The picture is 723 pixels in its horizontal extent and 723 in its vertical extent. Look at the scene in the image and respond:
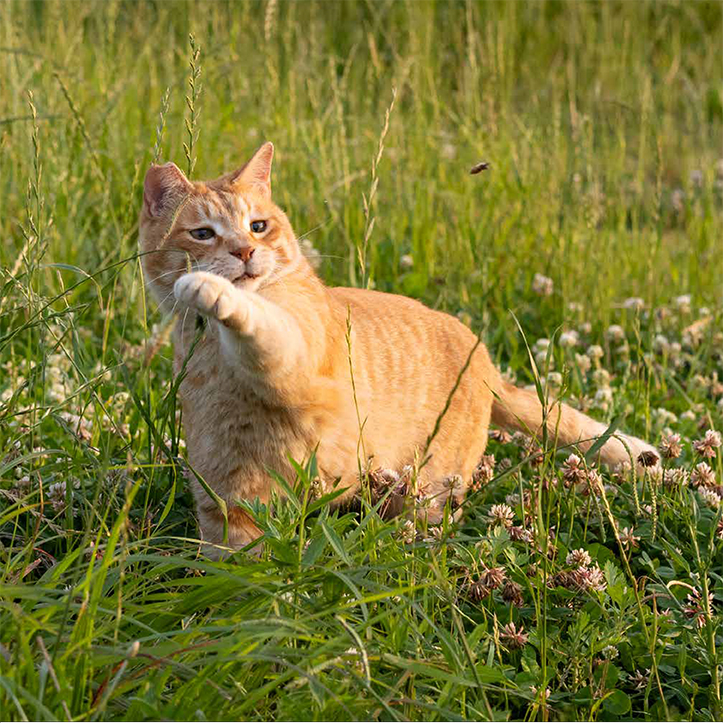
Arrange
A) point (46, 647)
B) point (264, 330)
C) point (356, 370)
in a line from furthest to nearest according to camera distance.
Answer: point (356, 370) → point (264, 330) → point (46, 647)

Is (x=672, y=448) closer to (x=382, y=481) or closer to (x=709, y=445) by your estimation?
(x=709, y=445)

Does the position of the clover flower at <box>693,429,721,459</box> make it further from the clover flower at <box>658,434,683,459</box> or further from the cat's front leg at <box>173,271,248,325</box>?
the cat's front leg at <box>173,271,248,325</box>

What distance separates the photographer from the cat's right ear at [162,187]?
2.94 m

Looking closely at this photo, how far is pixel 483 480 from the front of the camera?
2990mm

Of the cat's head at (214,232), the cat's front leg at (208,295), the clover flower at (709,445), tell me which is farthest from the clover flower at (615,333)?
the cat's front leg at (208,295)

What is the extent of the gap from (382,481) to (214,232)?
86 centimetres

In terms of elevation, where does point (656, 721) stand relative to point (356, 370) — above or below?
below

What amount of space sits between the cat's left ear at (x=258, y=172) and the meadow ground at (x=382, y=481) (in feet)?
1.02

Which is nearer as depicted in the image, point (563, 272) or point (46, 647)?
point (46, 647)

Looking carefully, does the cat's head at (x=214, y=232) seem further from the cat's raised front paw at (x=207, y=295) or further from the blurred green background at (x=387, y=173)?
the blurred green background at (x=387, y=173)

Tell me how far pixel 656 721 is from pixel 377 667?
0.64 metres

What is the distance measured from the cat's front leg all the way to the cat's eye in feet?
2.54

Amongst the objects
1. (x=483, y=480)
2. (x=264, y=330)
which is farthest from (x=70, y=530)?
→ (x=483, y=480)

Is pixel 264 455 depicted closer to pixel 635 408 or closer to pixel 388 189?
pixel 635 408
